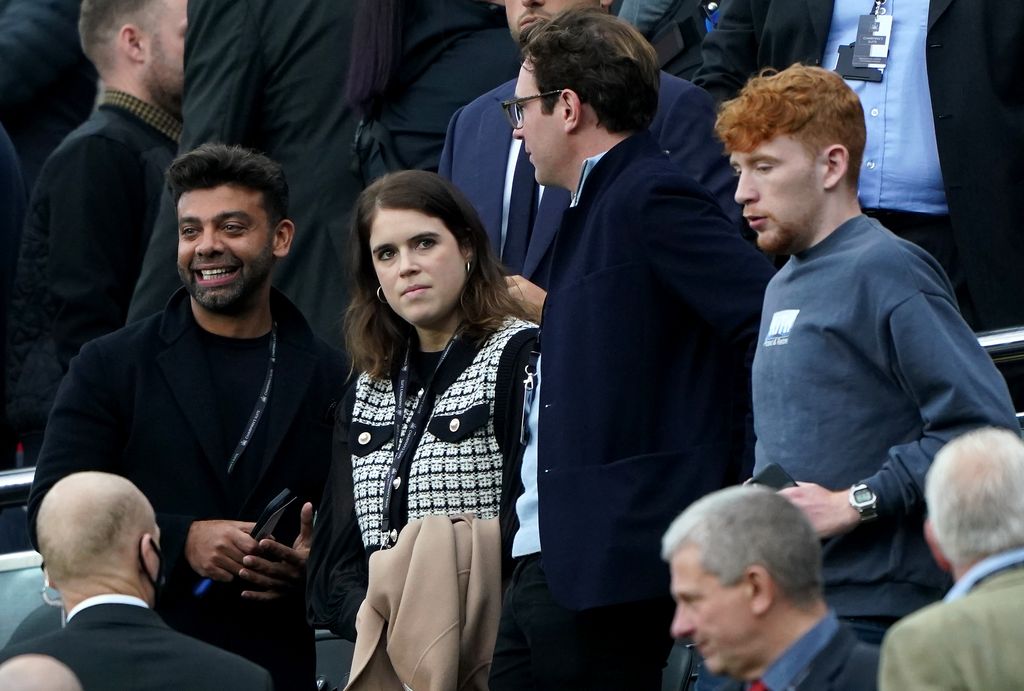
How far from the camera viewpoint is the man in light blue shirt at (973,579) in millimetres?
3664

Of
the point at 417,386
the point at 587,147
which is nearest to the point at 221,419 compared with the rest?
the point at 417,386

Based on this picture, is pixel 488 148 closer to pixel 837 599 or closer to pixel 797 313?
pixel 797 313

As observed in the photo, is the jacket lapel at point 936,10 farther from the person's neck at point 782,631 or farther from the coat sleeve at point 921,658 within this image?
the coat sleeve at point 921,658

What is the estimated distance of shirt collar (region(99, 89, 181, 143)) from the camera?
26.0 feet

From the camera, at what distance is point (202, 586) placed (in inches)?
235

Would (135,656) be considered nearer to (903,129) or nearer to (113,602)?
(113,602)

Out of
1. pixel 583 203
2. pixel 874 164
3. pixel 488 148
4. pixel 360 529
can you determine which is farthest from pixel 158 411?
pixel 874 164

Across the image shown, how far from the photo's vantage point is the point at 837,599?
455cm

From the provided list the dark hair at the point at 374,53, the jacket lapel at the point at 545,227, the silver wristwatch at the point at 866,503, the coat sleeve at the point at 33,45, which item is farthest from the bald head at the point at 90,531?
the coat sleeve at the point at 33,45

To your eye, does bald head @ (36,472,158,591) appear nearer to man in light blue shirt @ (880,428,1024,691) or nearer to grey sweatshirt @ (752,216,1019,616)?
grey sweatshirt @ (752,216,1019,616)

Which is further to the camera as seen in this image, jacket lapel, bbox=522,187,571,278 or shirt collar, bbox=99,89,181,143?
shirt collar, bbox=99,89,181,143

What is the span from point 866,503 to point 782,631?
2.20ft

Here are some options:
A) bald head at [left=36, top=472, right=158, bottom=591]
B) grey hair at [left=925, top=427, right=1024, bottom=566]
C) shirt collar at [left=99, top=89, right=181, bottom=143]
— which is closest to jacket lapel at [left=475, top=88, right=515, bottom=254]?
bald head at [left=36, top=472, right=158, bottom=591]

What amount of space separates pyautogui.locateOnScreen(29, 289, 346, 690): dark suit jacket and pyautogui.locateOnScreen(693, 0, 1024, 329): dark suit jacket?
74.8 inches
